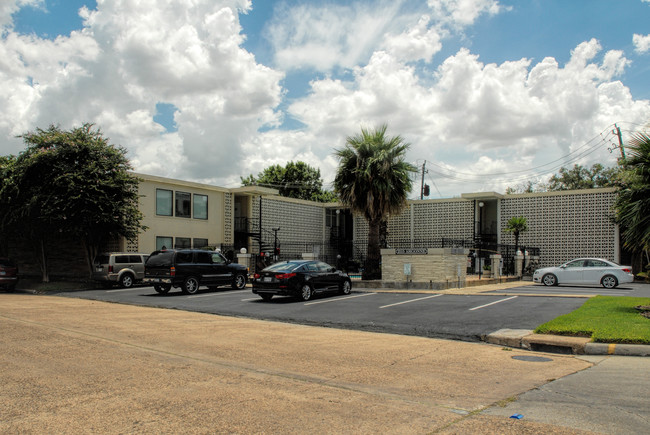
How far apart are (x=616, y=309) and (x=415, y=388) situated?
29.6ft

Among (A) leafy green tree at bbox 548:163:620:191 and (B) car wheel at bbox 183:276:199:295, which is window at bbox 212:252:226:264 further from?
(A) leafy green tree at bbox 548:163:620:191

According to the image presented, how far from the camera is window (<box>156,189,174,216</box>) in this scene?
30.7 meters

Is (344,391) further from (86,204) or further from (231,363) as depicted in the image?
(86,204)

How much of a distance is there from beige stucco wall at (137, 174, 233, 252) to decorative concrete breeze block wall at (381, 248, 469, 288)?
13904 millimetres

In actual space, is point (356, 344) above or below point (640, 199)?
below

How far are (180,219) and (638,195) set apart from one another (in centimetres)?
2514

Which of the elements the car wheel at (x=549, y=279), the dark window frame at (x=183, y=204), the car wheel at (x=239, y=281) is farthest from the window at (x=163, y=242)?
the car wheel at (x=549, y=279)

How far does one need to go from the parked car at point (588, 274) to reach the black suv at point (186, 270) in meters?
14.8

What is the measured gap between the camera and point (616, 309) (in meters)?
13.3

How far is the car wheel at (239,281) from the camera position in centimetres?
2381

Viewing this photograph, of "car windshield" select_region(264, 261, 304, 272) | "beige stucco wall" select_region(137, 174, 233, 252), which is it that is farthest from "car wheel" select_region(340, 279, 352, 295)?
"beige stucco wall" select_region(137, 174, 233, 252)

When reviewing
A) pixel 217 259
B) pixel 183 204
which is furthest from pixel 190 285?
pixel 183 204

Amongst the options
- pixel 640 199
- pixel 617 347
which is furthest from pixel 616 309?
pixel 617 347

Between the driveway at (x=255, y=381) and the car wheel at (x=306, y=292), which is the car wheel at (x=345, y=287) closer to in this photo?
the car wheel at (x=306, y=292)
